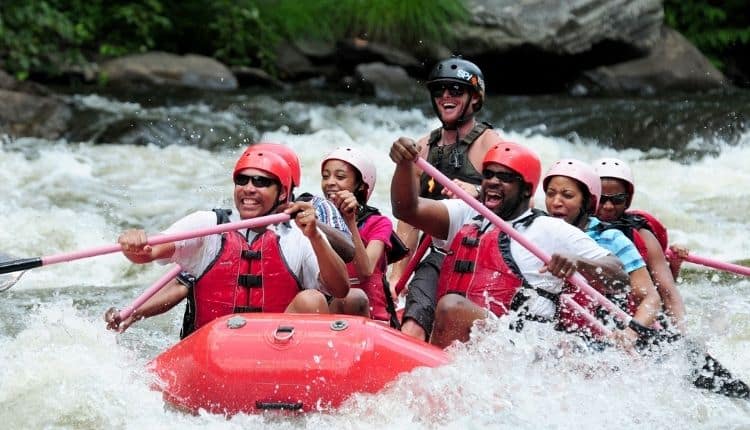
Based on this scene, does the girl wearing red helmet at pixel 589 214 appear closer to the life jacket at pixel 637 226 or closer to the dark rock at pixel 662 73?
the life jacket at pixel 637 226

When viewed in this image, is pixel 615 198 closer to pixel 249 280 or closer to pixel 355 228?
pixel 355 228

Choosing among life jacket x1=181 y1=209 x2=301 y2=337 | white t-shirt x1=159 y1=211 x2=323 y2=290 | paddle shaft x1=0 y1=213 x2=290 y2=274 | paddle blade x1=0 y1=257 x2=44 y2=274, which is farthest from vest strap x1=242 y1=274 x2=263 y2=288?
paddle blade x1=0 y1=257 x2=44 y2=274

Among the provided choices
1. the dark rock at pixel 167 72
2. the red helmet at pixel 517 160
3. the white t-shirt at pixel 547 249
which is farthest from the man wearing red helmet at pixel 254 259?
the dark rock at pixel 167 72

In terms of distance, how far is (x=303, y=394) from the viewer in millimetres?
4781

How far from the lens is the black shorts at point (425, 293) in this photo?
559 centimetres

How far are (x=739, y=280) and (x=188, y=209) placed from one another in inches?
176

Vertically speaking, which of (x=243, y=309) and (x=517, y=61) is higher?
(x=517, y=61)

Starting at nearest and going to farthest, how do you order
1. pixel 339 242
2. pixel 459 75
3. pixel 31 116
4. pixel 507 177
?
pixel 339 242
pixel 507 177
pixel 459 75
pixel 31 116

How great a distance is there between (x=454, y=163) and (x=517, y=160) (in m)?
1.19

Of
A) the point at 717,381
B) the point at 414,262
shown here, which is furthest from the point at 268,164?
the point at 717,381

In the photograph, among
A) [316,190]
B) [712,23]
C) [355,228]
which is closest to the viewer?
[355,228]

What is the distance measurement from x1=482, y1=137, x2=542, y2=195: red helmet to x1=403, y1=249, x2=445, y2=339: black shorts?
1.96 ft

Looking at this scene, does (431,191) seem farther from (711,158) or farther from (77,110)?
(77,110)

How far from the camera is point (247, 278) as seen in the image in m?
5.31
